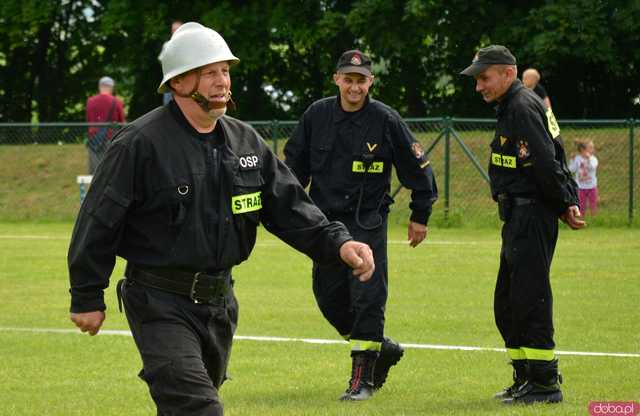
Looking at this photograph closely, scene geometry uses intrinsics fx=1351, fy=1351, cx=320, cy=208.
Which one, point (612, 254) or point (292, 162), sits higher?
point (292, 162)

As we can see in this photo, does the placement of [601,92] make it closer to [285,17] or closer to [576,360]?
[285,17]

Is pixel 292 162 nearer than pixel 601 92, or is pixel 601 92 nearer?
pixel 292 162

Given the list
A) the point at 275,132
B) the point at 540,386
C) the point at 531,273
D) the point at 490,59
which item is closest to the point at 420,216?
the point at 531,273

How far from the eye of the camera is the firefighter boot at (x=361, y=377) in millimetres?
8484

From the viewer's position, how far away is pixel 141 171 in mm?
5777

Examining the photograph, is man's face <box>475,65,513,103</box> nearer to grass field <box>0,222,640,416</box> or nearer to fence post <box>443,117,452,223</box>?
grass field <box>0,222,640,416</box>

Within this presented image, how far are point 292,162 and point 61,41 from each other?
32.9 meters

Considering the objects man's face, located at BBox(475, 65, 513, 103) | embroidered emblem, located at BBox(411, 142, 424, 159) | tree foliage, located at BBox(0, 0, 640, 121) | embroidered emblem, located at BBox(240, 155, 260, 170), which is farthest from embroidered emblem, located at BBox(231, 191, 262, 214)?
tree foliage, located at BBox(0, 0, 640, 121)

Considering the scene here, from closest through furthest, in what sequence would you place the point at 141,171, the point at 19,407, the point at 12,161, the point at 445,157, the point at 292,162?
the point at 141,171 < the point at 19,407 < the point at 292,162 < the point at 445,157 < the point at 12,161

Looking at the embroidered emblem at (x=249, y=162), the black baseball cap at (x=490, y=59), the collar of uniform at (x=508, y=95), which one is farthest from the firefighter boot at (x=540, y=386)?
the embroidered emblem at (x=249, y=162)

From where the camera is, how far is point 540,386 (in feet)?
26.9

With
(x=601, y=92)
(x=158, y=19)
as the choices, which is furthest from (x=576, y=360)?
(x=158, y=19)

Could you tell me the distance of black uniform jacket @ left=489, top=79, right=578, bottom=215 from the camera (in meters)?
8.14

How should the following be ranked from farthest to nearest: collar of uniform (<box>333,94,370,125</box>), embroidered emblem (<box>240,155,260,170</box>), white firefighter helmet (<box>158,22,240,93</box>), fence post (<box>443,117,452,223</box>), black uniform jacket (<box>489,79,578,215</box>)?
fence post (<box>443,117,452,223</box>) → collar of uniform (<box>333,94,370,125</box>) → black uniform jacket (<box>489,79,578,215</box>) → embroidered emblem (<box>240,155,260,170</box>) → white firefighter helmet (<box>158,22,240,93</box>)
